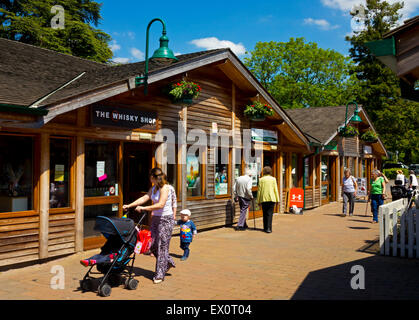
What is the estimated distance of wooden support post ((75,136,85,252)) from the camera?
27.1 ft

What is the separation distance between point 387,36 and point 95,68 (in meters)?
9.56

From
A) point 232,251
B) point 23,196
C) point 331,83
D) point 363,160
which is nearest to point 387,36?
point 232,251

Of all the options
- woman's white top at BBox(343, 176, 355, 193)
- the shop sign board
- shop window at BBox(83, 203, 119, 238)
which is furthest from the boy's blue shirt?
woman's white top at BBox(343, 176, 355, 193)

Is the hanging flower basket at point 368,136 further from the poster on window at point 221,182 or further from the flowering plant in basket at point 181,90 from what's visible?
the flowering plant in basket at point 181,90

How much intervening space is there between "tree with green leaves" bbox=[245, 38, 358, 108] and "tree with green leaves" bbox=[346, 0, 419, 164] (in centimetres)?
155

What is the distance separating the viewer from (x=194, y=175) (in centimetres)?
1151

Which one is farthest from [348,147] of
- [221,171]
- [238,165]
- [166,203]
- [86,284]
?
[86,284]

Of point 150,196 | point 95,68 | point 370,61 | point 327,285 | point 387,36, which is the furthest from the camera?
point 370,61

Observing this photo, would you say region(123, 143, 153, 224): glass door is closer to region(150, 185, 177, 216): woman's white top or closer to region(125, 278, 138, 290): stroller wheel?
region(150, 185, 177, 216): woman's white top

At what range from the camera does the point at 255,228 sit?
12406mm

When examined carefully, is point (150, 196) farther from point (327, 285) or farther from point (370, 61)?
point (370, 61)

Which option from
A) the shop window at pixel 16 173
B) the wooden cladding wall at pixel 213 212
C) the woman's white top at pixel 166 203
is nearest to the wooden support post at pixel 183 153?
the wooden cladding wall at pixel 213 212

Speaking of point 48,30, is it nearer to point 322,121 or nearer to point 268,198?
point 322,121

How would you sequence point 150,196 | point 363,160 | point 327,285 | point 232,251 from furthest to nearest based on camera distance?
point 363,160, point 232,251, point 150,196, point 327,285
